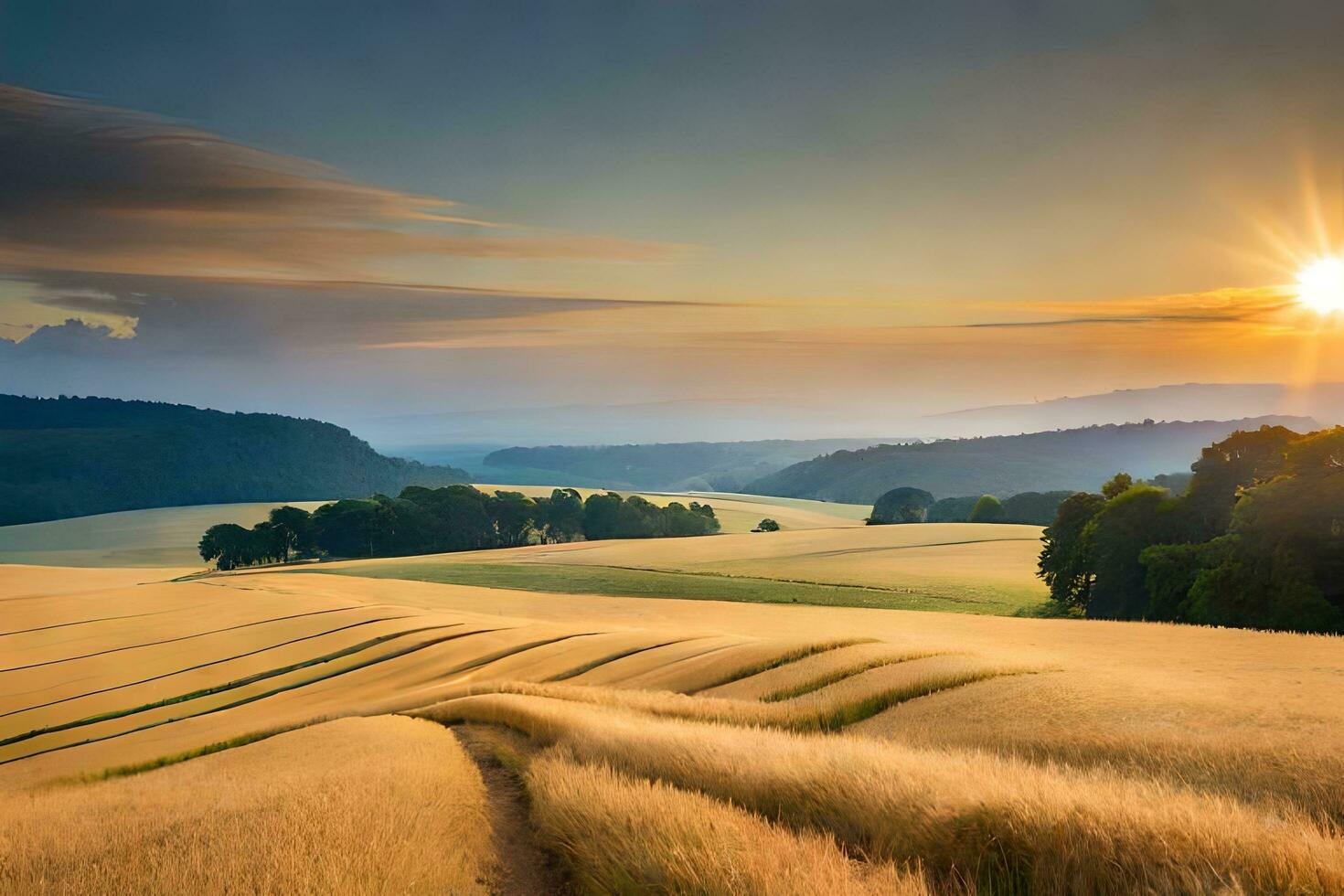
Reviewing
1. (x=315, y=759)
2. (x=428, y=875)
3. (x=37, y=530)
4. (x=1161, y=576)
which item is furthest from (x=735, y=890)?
(x=37, y=530)

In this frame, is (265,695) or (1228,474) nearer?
(265,695)

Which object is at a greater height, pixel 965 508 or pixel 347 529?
pixel 965 508

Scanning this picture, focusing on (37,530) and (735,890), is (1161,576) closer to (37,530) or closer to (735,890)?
(735,890)

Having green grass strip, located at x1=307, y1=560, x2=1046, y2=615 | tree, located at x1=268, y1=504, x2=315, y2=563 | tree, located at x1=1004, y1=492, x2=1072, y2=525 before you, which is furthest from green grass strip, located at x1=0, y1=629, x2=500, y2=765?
tree, located at x1=1004, y1=492, x2=1072, y2=525

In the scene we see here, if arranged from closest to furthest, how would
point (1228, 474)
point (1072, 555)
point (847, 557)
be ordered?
point (1228, 474) < point (1072, 555) < point (847, 557)

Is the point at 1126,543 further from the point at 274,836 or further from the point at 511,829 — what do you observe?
the point at 274,836

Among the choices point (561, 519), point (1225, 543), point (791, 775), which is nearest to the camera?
point (791, 775)

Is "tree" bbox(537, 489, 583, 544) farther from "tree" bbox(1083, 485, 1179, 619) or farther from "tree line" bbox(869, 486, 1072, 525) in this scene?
"tree" bbox(1083, 485, 1179, 619)

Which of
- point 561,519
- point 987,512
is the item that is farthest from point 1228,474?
point 561,519
